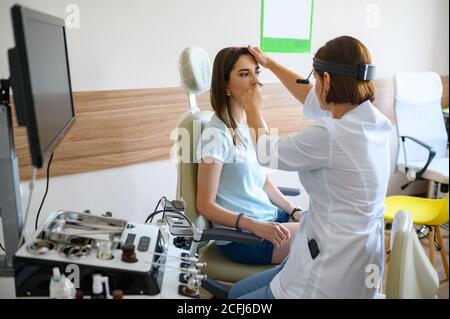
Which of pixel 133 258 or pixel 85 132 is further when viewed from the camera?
pixel 85 132

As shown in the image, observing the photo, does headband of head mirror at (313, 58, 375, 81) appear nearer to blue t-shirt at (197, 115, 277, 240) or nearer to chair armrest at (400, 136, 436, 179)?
blue t-shirt at (197, 115, 277, 240)

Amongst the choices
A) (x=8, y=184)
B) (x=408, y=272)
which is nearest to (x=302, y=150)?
(x=408, y=272)

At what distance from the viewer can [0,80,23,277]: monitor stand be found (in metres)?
1.13

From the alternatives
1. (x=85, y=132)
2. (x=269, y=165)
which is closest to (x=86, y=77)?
(x=85, y=132)

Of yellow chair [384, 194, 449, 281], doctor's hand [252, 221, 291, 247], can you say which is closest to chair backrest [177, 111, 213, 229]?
doctor's hand [252, 221, 291, 247]

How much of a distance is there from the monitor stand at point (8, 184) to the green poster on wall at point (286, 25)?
1.71 metres

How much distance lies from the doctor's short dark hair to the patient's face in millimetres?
527

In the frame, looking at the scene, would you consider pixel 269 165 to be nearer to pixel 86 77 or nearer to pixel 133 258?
pixel 133 258

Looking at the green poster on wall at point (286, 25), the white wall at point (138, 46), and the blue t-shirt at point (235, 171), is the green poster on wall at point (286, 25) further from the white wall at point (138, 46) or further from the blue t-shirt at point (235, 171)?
the blue t-shirt at point (235, 171)

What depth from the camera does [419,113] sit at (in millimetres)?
3076

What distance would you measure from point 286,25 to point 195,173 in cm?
128

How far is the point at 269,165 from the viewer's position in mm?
1322
